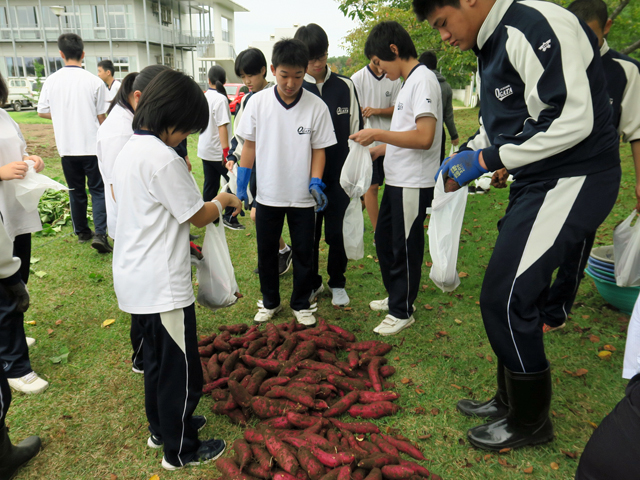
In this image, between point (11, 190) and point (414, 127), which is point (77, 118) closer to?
point (11, 190)

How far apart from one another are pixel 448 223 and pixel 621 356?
1638mm

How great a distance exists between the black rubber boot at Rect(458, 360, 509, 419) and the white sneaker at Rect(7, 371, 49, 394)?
2.64 m

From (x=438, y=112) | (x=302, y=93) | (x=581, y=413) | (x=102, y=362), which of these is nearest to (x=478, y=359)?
(x=581, y=413)

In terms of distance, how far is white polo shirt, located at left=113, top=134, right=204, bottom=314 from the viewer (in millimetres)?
1962

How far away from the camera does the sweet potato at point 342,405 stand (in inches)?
100

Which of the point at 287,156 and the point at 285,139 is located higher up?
the point at 285,139

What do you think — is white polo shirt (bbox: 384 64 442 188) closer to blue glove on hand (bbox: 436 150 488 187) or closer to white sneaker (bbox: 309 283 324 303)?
blue glove on hand (bbox: 436 150 488 187)

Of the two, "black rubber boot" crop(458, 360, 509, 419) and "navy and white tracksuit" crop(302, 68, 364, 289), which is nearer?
"black rubber boot" crop(458, 360, 509, 419)

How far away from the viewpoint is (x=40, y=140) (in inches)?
496

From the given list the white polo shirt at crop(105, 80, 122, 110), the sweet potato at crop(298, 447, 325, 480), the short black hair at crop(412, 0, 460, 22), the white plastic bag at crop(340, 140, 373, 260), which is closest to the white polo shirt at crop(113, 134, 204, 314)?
the sweet potato at crop(298, 447, 325, 480)

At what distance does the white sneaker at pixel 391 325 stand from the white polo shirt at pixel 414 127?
1.07m

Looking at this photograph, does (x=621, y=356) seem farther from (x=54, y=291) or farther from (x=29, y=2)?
(x=29, y=2)

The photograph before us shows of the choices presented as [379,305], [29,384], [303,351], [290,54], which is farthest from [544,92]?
[29,384]

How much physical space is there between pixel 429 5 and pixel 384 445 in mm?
2143
